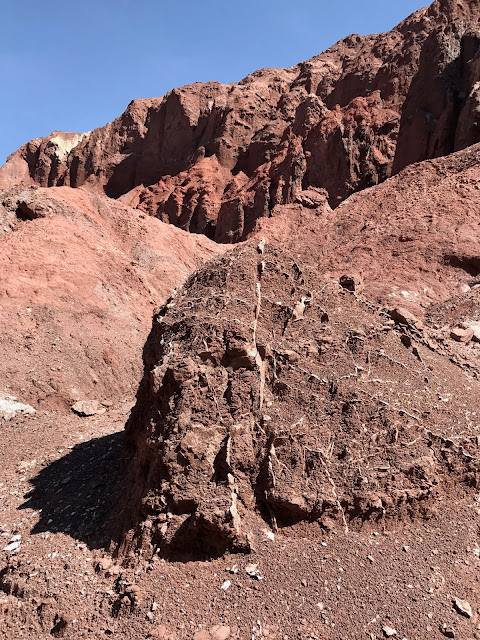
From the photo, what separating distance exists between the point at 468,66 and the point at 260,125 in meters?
16.1

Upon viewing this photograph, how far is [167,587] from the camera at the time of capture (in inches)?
167

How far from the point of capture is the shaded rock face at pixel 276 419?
4688 millimetres

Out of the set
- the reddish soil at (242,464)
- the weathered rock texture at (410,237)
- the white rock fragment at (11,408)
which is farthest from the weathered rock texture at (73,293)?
the weathered rock texture at (410,237)

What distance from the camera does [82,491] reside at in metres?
6.02

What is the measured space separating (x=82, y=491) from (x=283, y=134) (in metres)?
29.4

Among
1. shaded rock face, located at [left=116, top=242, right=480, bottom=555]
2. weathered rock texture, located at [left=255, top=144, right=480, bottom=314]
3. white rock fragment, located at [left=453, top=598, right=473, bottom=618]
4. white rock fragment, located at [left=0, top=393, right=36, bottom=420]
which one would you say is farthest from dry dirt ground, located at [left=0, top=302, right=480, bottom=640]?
weathered rock texture, located at [left=255, top=144, right=480, bottom=314]

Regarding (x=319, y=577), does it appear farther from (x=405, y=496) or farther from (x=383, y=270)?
(x=383, y=270)

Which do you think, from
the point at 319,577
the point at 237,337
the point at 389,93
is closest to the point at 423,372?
the point at 237,337

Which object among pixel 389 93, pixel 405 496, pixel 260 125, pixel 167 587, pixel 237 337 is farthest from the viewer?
pixel 260 125

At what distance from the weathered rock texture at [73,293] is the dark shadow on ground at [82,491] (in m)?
2.81

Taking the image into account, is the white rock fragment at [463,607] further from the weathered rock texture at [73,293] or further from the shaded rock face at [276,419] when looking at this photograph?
the weathered rock texture at [73,293]

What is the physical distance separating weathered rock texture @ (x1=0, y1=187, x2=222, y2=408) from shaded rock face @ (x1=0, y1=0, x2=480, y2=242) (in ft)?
42.6

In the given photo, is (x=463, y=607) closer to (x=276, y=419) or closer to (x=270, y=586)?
(x=270, y=586)

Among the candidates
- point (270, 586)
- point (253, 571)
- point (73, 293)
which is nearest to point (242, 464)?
point (253, 571)
